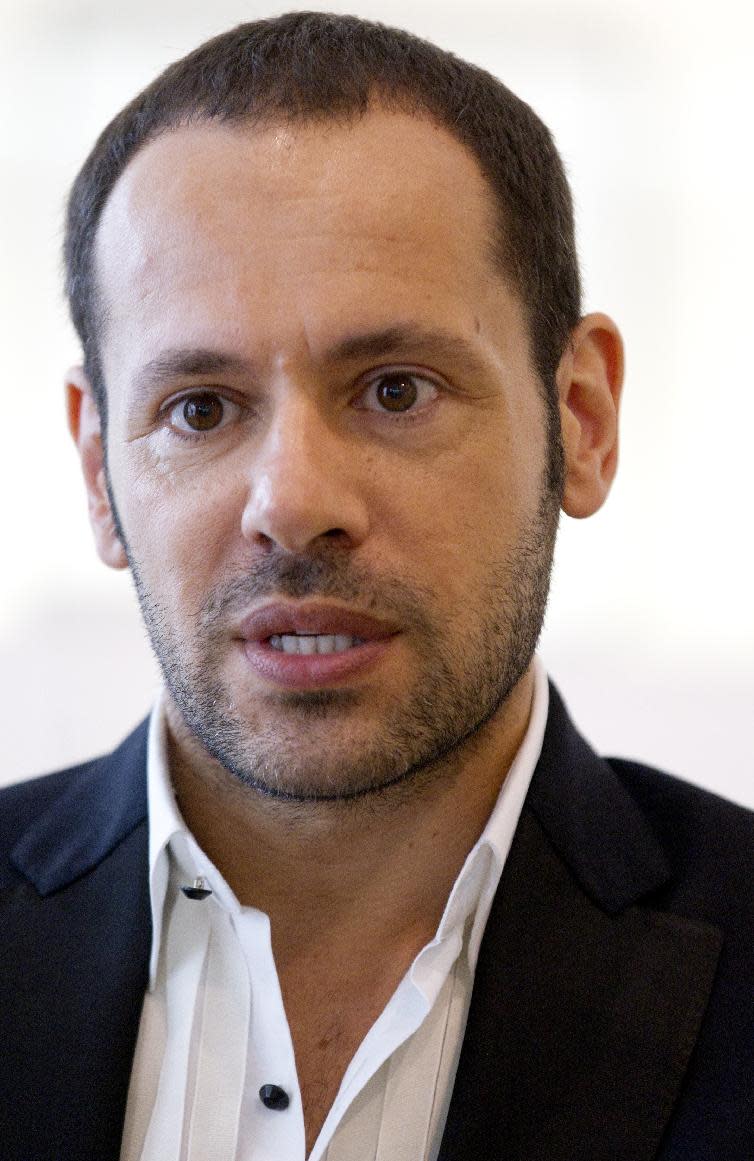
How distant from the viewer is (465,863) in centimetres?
176

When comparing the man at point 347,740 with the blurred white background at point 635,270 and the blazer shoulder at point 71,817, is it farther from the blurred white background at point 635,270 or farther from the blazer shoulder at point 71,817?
the blurred white background at point 635,270

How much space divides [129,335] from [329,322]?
295 mm

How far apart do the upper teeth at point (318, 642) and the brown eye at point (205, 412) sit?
0.28 meters

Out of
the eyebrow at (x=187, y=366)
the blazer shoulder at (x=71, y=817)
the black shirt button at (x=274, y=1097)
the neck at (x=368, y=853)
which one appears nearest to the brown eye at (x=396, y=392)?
the eyebrow at (x=187, y=366)

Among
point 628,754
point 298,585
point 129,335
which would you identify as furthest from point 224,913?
point 628,754

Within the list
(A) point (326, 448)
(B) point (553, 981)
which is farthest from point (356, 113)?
→ (B) point (553, 981)

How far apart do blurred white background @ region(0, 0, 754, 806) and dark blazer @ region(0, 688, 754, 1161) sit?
0.86 m

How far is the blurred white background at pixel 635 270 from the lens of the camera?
9.00ft

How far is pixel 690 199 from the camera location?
2.75m

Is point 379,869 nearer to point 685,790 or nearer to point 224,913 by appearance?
Result: point 224,913

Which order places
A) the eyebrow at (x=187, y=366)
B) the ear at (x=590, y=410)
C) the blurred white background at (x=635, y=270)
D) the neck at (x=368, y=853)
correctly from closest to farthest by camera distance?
the eyebrow at (x=187, y=366), the neck at (x=368, y=853), the ear at (x=590, y=410), the blurred white background at (x=635, y=270)

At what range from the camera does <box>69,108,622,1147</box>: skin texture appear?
1.66m

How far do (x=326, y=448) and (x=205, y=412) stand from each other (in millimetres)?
203

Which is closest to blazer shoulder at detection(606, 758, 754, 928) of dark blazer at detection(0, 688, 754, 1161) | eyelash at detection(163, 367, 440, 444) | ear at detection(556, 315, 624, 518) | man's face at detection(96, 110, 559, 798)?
dark blazer at detection(0, 688, 754, 1161)
